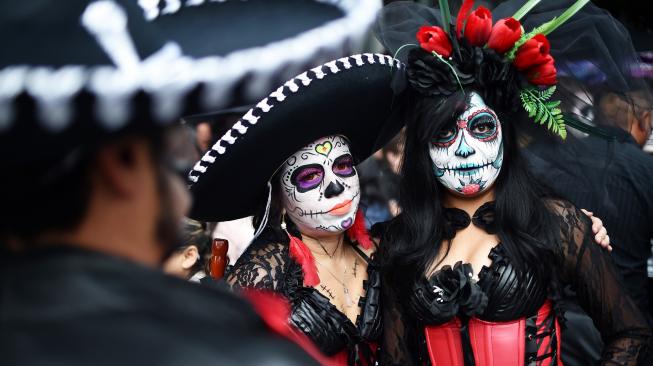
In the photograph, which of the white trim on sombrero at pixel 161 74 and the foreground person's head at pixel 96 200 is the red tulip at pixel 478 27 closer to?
the white trim on sombrero at pixel 161 74

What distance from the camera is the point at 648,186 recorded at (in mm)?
3824

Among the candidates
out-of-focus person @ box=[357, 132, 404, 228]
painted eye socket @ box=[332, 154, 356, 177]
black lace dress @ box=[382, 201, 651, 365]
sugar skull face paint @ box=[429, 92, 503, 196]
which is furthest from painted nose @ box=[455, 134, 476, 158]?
out-of-focus person @ box=[357, 132, 404, 228]

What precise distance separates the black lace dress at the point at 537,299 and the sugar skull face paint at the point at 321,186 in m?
0.39

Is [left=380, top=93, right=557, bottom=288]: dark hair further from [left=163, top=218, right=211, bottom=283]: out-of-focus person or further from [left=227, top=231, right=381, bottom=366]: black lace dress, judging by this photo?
[left=163, top=218, right=211, bottom=283]: out-of-focus person

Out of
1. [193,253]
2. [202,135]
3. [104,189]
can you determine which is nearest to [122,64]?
[104,189]

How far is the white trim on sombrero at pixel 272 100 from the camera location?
8.38ft

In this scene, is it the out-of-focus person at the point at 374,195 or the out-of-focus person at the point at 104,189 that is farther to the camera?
the out-of-focus person at the point at 374,195

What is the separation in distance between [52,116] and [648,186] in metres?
3.54

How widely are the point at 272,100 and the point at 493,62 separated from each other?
0.88 m

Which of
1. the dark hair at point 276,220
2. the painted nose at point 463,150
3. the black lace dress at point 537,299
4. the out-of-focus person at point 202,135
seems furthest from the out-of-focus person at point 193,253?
the painted nose at point 463,150

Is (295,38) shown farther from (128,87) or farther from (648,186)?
(648,186)

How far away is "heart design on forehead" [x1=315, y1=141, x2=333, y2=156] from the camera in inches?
113

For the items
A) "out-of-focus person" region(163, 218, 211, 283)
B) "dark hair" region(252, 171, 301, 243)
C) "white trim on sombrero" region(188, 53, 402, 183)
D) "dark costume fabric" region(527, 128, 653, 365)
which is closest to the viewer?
"white trim on sombrero" region(188, 53, 402, 183)

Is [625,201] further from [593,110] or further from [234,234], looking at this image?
[234,234]
